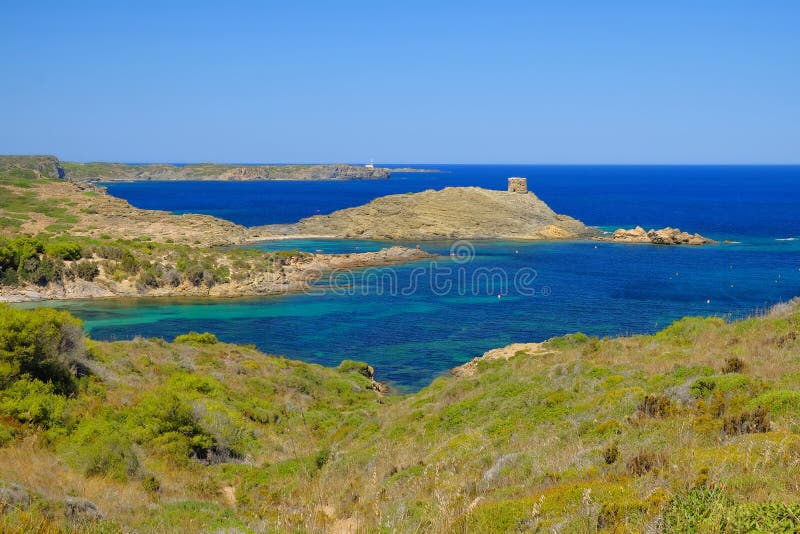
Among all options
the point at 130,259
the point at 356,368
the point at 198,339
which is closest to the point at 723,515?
the point at 356,368

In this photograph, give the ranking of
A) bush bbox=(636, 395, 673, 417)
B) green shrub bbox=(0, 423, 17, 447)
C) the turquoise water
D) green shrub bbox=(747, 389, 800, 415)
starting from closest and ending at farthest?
green shrub bbox=(747, 389, 800, 415), bush bbox=(636, 395, 673, 417), green shrub bbox=(0, 423, 17, 447), the turquoise water

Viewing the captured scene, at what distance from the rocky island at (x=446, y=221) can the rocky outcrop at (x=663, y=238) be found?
6328 mm

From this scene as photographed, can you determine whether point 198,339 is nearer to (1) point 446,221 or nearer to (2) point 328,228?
(2) point 328,228

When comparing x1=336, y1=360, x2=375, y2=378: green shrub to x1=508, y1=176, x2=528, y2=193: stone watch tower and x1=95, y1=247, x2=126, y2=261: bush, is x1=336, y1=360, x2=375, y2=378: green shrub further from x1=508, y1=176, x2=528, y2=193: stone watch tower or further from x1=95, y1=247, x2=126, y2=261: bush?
x1=508, y1=176, x2=528, y2=193: stone watch tower

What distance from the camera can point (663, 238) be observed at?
280ft

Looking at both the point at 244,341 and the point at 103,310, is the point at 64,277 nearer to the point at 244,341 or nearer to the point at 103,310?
the point at 103,310

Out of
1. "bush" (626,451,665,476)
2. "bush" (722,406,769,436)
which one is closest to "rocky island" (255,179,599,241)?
"bush" (722,406,769,436)

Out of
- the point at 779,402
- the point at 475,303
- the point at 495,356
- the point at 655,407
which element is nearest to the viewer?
the point at 779,402

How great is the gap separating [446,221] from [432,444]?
84118 millimetres

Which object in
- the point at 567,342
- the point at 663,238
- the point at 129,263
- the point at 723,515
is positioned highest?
the point at 723,515

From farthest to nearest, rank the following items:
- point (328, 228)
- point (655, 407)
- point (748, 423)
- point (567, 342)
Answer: point (328, 228) < point (567, 342) < point (655, 407) < point (748, 423)

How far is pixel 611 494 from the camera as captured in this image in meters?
6.07

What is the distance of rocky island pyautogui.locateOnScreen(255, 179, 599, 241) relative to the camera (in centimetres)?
9372

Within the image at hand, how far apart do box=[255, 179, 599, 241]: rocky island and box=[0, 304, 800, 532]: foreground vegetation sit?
237ft
